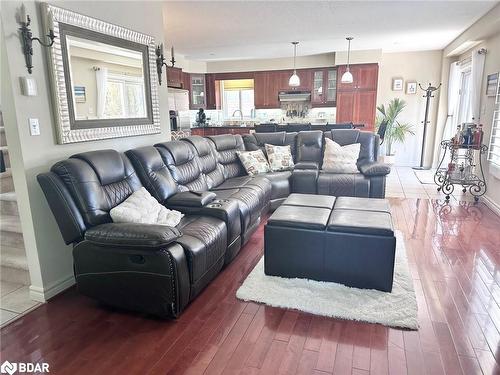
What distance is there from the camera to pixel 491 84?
15.6 feet

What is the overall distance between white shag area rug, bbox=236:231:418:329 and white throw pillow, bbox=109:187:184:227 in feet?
2.54

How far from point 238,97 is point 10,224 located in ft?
24.6

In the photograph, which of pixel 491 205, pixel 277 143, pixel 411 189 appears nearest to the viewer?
pixel 491 205

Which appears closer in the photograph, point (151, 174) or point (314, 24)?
point (151, 174)

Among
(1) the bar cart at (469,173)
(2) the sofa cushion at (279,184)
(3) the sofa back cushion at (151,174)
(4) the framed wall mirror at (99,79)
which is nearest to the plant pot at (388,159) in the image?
(1) the bar cart at (469,173)

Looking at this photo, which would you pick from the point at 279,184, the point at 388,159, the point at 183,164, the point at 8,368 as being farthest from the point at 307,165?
the point at 8,368

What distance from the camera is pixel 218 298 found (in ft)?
8.00

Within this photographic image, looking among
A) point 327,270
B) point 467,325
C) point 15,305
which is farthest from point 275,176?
point 15,305

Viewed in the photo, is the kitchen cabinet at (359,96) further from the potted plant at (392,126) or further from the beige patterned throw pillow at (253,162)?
the beige patterned throw pillow at (253,162)

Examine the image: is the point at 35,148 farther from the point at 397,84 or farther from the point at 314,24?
the point at 397,84

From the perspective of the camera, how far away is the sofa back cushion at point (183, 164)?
3.25 metres

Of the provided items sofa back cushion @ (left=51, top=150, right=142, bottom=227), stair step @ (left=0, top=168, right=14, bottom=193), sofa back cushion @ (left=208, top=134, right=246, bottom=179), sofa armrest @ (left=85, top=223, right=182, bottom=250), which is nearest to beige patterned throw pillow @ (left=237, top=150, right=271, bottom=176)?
sofa back cushion @ (left=208, top=134, right=246, bottom=179)

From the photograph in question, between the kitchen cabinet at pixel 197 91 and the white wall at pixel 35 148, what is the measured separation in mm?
5872

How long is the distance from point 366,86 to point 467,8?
10.7 feet
